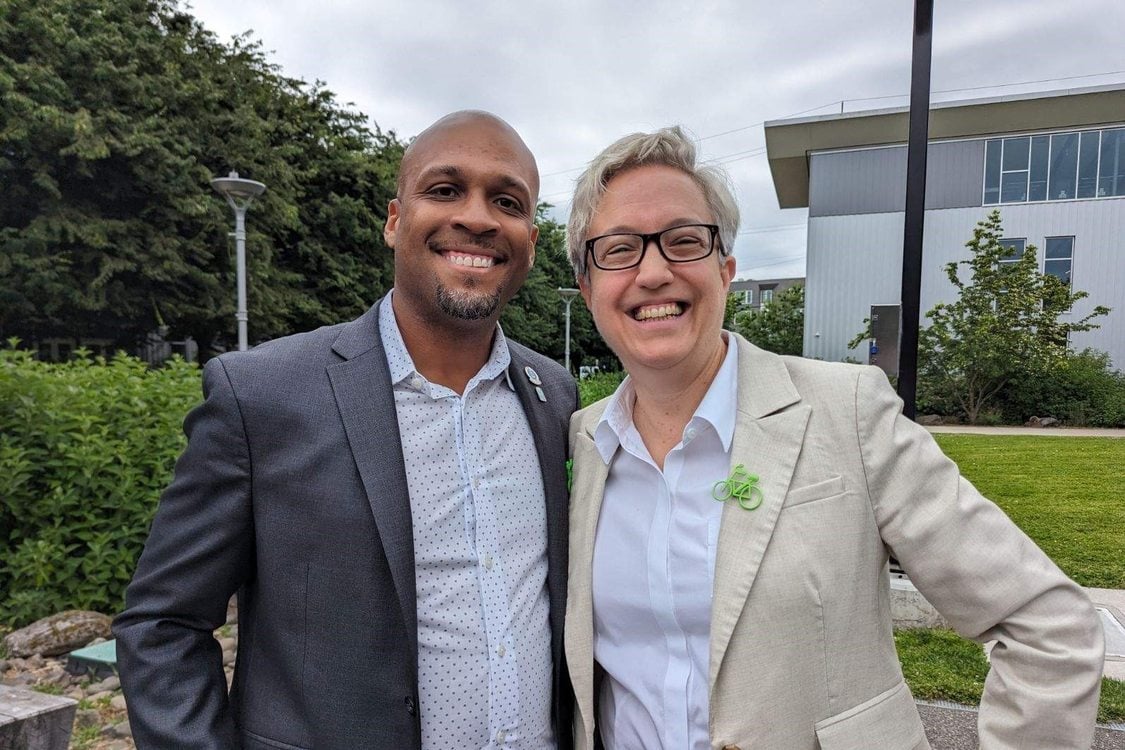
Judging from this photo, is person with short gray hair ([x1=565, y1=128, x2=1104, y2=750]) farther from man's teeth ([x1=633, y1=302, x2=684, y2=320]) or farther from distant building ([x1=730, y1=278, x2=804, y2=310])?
distant building ([x1=730, y1=278, x2=804, y2=310])

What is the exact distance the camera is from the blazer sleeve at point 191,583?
1.45m

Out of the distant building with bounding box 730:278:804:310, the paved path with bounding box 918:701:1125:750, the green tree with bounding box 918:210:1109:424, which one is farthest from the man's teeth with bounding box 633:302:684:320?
the distant building with bounding box 730:278:804:310

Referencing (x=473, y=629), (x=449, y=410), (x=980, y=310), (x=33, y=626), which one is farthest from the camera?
(x=980, y=310)

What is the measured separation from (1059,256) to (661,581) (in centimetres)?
2845

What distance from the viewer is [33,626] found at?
4051mm

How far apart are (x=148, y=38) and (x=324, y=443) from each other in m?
20.8

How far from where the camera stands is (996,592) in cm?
135

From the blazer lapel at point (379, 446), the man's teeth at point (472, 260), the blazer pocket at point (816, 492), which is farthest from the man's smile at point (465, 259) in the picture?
the blazer pocket at point (816, 492)

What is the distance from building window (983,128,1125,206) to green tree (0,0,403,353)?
23.5 m

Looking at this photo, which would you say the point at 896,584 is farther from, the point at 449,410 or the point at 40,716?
the point at 40,716

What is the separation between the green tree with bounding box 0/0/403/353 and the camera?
15.4 metres

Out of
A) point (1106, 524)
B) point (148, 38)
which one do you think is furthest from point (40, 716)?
point (148, 38)

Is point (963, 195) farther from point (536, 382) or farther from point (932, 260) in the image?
point (536, 382)

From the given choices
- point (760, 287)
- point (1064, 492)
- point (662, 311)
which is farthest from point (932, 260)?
point (760, 287)
